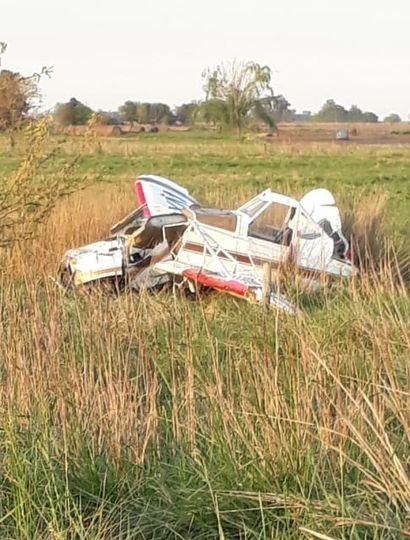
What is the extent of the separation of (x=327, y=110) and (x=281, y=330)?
114390 mm

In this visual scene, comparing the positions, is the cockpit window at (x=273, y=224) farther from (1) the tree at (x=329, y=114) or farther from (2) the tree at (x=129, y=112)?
(1) the tree at (x=329, y=114)

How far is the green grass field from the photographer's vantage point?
3.30m

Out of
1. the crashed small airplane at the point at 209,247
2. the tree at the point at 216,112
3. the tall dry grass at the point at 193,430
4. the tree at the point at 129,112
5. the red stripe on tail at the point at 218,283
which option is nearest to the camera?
the tall dry grass at the point at 193,430

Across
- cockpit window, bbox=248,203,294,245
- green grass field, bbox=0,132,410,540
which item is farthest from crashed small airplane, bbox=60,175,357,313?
green grass field, bbox=0,132,410,540

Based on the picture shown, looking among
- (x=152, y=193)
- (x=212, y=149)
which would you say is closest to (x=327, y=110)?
(x=212, y=149)

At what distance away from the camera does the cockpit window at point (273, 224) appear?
35.4 ft

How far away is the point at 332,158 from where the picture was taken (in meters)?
42.4

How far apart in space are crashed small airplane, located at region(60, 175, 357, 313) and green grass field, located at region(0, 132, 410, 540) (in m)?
4.70

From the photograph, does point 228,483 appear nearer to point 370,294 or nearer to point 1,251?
point 370,294

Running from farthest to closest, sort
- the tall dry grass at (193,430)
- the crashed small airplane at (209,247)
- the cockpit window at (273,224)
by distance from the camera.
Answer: the cockpit window at (273,224), the crashed small airplane at (209,247), the tall dry grass at (193,430)

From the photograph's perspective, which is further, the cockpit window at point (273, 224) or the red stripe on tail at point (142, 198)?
the red stripe on tail at point (142, 198)

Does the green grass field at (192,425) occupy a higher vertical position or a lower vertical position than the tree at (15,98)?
lower

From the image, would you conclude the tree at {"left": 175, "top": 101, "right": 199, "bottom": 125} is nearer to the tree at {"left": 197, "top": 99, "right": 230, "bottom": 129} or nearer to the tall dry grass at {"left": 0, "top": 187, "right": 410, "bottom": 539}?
the tree at {"left": 197, "top": 99, "right": 230, "bottom": 129}

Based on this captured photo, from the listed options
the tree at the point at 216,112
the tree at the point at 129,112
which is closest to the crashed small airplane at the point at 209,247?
the tree at the point at 216,112
